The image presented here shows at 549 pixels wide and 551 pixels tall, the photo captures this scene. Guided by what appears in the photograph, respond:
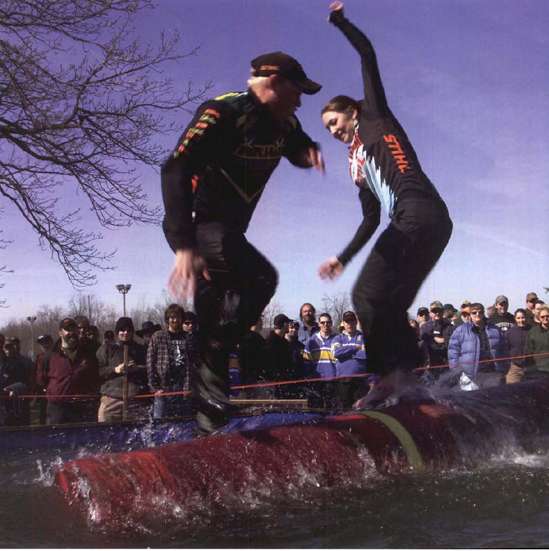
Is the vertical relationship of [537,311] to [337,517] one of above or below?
above

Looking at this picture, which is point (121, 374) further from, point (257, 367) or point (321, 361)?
point (321, 361)

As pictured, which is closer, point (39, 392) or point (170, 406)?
point (170, 406)

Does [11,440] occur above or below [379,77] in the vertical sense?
below

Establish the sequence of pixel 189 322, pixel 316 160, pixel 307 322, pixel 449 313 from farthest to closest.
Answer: pixel 449 313, pixel 307 322, pixel 189 322, pixel 316 160

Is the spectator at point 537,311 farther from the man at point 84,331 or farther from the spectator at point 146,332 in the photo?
the man at point 84,331

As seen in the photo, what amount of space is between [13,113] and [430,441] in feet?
10.6

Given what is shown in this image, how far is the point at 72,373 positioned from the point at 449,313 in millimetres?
4132

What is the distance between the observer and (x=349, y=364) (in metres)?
5.27

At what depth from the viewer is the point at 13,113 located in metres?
4.02

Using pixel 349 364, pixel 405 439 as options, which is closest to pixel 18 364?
pixel 349 364

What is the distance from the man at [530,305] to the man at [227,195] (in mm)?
4631

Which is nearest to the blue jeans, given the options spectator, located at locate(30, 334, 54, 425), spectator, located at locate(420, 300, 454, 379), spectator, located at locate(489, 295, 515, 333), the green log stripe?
spectator, located at locate(30, 334, 54, 425)

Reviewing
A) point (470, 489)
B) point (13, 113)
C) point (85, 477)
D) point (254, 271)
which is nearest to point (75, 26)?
point (13, 113)

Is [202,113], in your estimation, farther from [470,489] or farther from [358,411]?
[470,489]
